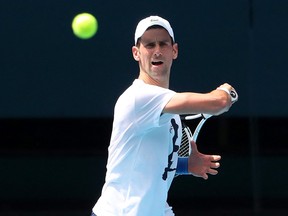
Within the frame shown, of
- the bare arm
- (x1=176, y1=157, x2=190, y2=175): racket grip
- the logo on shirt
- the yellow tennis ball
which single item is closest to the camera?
the bare arm

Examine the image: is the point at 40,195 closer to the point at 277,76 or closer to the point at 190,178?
the point at 190,178

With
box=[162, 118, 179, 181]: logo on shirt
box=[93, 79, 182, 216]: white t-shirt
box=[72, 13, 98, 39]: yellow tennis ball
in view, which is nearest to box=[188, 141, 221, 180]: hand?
box=[162, 118, 179, 181]: logo on shirt

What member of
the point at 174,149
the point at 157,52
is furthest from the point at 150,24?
the point at 174,149

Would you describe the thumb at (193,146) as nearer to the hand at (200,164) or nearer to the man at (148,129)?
the hand at (200,164)

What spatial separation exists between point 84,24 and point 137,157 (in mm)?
3626

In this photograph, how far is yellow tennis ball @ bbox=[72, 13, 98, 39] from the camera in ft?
23.3

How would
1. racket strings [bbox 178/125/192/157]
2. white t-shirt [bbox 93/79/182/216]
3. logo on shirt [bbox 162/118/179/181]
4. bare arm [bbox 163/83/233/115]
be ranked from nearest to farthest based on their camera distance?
bare arm [bbox 163/83/233/115], white t-shirt [bbox 93/79/182/216], logo on shirt [bbox 162/118/179/181], racket strings [bbox 178/125/192/157]

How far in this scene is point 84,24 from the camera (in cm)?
712

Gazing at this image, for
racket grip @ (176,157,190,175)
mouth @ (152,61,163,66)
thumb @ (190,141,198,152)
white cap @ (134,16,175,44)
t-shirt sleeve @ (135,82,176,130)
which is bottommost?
racket grip @ (176,157,190,175)

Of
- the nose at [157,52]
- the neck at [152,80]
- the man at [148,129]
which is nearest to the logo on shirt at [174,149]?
the man at [148,129]

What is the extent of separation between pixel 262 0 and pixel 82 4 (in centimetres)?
139

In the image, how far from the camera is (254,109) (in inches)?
300

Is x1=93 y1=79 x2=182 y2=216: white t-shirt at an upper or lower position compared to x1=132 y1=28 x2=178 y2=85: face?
lower

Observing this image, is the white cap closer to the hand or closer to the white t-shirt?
the white t-shirt
